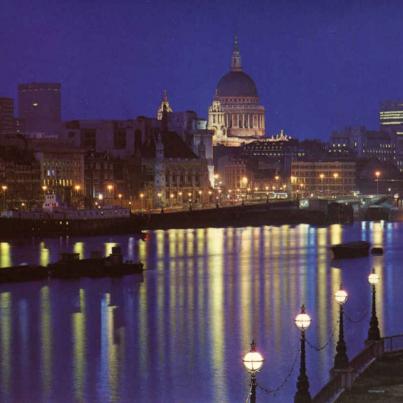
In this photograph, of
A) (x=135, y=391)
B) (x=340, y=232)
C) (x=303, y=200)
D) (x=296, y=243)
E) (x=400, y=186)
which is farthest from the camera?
(x=400, y=186)

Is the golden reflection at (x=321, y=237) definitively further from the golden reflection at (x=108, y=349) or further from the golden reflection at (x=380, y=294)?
the golden reflection at (x=108, y=349)

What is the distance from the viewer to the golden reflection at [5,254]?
54.6 m

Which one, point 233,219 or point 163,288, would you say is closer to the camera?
point 163,288

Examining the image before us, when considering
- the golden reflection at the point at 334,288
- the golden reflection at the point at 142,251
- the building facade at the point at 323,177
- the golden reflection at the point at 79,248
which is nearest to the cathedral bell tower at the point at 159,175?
the building facade at the point at 323,177

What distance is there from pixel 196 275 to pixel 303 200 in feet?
192

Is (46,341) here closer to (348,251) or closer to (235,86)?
(348,251)

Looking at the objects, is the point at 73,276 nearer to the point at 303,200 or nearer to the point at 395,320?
the point at 395,320

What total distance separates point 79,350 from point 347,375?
1092cm

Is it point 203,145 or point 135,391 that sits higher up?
point 203,145

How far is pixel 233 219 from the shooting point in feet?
318

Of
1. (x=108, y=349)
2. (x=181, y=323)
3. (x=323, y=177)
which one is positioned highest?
(x=323, y=177)

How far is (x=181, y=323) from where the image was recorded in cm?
3588

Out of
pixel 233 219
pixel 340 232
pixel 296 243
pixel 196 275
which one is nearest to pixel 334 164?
→ pixel 233 219

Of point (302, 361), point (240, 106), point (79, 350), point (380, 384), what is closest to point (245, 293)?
point (79, 350)
